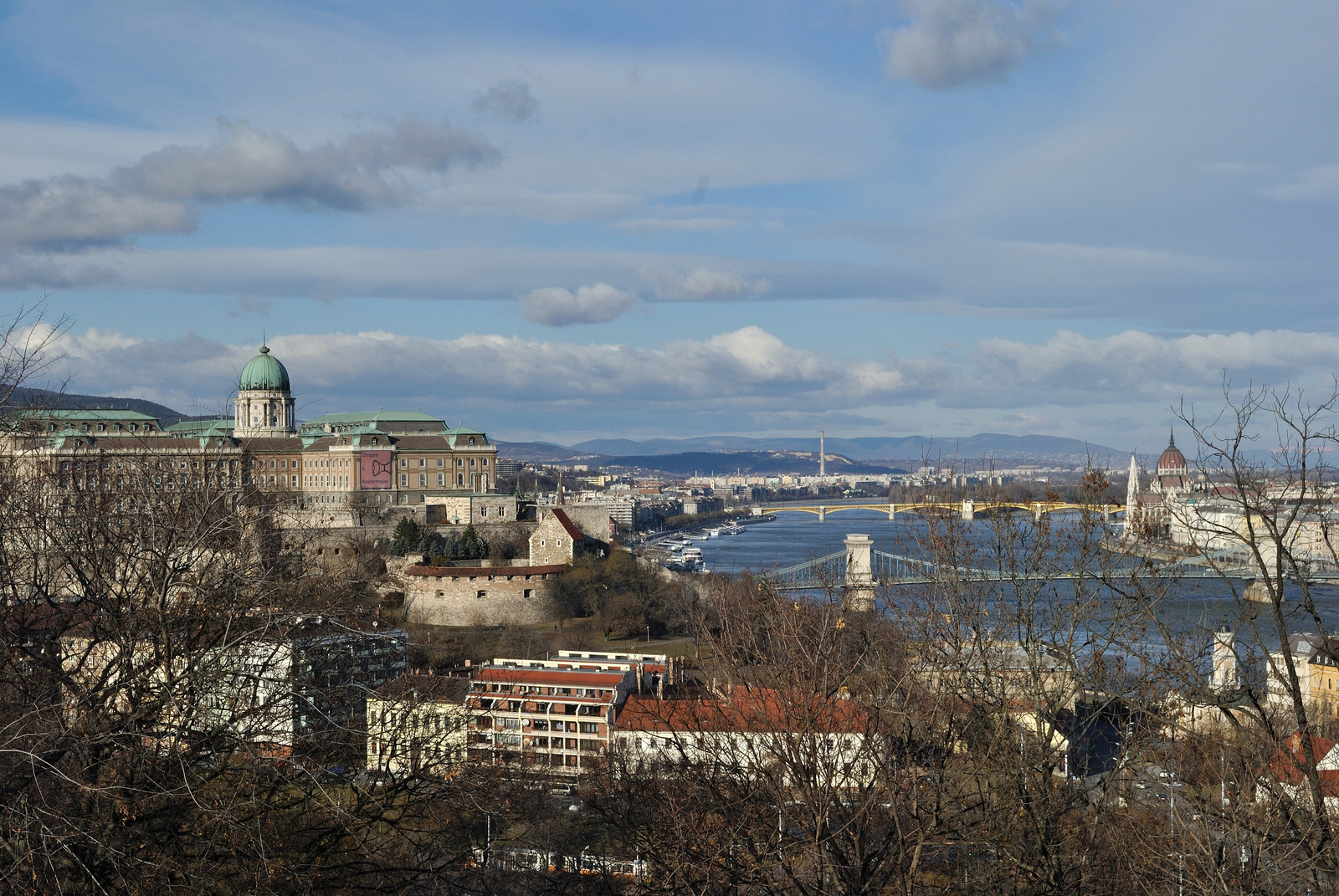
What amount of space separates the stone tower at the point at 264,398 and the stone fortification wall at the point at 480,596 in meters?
14.1

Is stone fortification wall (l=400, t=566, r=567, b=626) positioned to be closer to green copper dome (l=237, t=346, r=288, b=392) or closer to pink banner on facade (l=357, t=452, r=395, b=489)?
pink banner on facade (l=357, t=452, r=395, b=489)

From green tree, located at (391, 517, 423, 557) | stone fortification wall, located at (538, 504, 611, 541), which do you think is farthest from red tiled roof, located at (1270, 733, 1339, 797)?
stone fortification wall, located at (538, 504, 611, 541)

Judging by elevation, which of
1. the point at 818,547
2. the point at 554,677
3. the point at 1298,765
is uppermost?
the point at 1298,765

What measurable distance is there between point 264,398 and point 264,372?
3.07 ft

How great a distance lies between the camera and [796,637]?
6.05 metres

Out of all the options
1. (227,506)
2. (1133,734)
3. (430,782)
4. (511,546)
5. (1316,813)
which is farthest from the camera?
(511,546)

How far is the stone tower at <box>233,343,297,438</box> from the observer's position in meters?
43.7

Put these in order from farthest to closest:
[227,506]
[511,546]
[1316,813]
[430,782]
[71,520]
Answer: [511,546], [227,506], [71,520], [430,782], [1316,813]

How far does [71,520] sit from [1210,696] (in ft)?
15.9

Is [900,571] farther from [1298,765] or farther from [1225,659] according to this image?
[1298,765]

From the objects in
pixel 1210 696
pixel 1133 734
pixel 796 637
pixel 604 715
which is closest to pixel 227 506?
pixel 796 637

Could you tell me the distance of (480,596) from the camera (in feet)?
106

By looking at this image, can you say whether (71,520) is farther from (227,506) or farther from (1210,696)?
(1210,696)

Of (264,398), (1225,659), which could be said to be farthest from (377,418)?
(1225,659)
